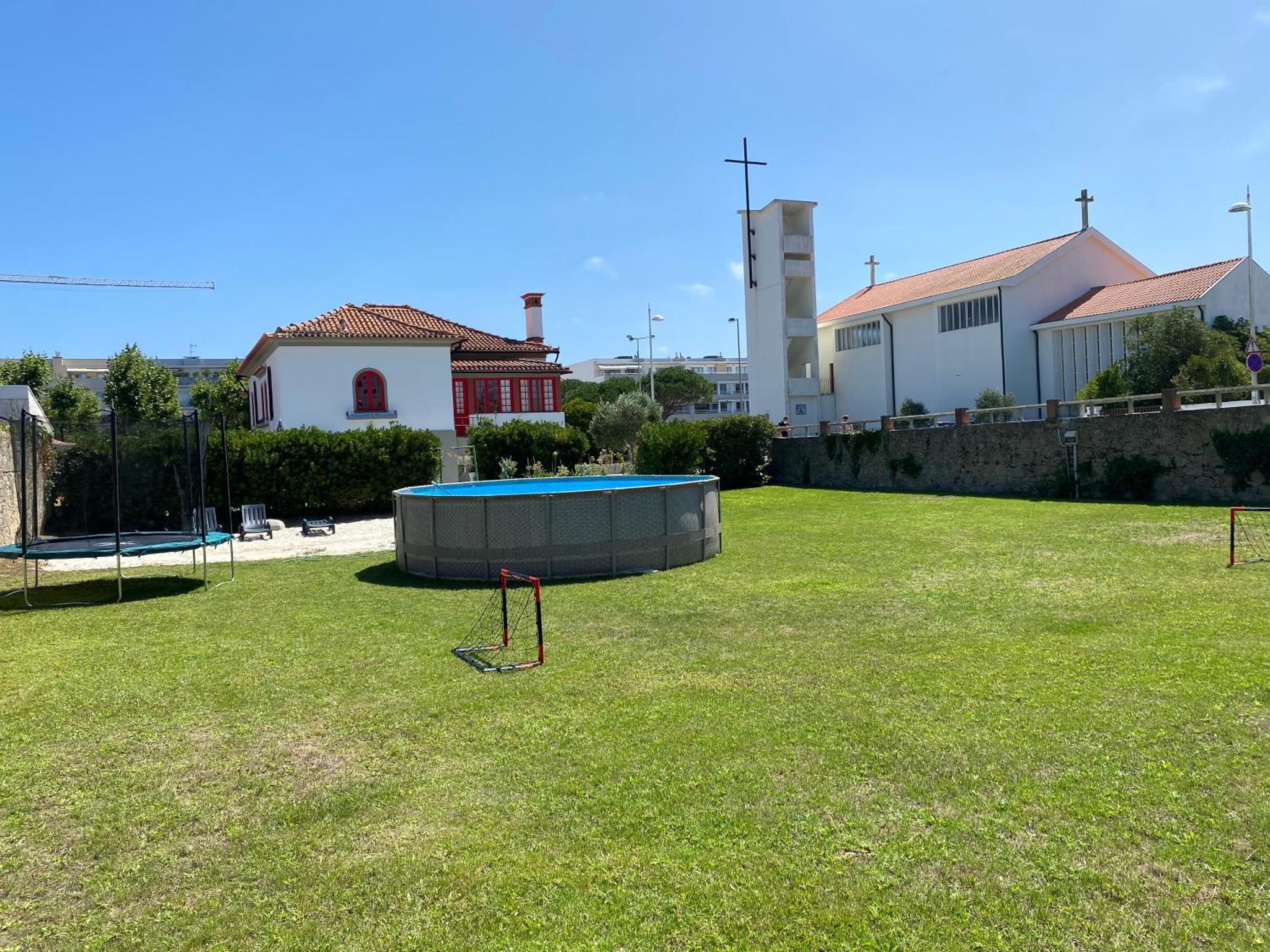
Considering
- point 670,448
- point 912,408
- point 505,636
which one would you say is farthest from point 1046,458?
point 505,636

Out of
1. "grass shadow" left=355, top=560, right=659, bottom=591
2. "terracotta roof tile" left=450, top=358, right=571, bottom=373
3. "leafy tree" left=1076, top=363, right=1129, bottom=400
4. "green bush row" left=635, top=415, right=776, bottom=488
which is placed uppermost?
"terracotta roof tile" left=450, top=358, right=571, bottom=373

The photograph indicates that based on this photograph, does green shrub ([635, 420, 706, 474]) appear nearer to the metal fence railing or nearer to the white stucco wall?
the metal fence railing

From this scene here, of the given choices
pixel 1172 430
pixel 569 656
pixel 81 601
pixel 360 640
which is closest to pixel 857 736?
pixel 569 656

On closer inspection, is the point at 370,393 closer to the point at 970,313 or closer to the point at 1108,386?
the point at 1108,386

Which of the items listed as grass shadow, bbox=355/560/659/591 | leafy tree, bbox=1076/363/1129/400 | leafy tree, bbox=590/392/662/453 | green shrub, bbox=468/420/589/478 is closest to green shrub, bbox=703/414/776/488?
green shrub, bbox=468/420/589/478

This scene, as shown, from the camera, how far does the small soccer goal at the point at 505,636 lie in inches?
335

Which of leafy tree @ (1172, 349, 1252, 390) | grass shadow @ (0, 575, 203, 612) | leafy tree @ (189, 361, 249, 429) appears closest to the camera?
grass shadow @ (0, 575, 203, 612)

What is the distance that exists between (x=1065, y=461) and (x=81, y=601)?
24513 millimetres

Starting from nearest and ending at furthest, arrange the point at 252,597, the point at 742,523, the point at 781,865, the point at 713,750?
the point at 781,865
the point at 713,750
the point at 252,597
the point at 742,523

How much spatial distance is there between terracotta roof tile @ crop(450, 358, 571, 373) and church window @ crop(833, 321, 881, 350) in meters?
16.3

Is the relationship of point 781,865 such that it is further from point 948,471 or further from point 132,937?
point 948,471

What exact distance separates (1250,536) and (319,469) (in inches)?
894

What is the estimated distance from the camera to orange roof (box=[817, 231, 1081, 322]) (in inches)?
1662

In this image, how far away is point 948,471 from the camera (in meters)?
30.1
